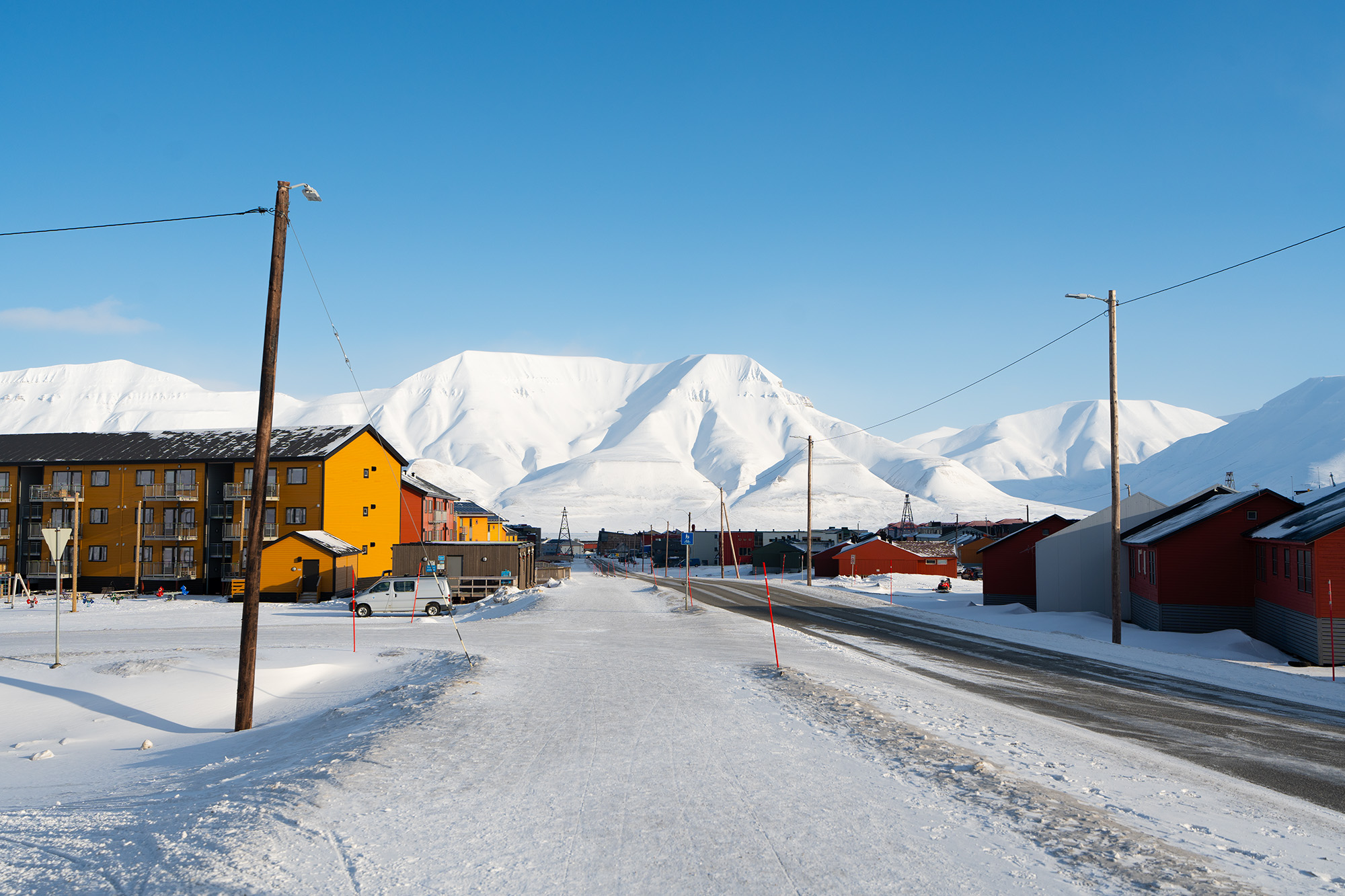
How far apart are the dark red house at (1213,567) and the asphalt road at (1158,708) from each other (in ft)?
28.9

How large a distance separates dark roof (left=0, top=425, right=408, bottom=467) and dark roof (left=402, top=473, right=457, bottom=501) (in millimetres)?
7353

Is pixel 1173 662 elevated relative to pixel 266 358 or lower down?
lower down

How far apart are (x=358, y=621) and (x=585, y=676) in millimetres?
20463

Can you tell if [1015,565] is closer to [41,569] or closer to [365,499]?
[365,499]

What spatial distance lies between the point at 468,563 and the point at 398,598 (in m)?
18.2

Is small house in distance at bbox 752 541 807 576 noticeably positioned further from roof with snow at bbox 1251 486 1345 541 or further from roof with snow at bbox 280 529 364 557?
roof with snow at bbox 1251 486 1345 541

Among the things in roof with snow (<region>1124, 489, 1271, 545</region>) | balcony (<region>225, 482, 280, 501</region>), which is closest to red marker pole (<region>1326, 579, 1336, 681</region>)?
roof with snow (<region>1124, 489, 1271, 545</region>)

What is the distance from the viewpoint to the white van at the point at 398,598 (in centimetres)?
3734

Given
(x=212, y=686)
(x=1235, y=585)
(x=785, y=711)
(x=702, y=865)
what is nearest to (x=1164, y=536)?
(x=1235, y=585)

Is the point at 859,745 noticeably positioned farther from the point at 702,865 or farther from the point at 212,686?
the point at 212,686

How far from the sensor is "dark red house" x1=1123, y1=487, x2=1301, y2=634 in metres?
31.9

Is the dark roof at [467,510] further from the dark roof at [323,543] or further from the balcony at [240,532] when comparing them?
the dark roof at [323,543]

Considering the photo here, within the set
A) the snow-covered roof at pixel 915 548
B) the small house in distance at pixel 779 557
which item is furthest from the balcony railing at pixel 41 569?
the snow-covered roof at pixel 915 548

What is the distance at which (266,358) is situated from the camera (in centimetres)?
1390
